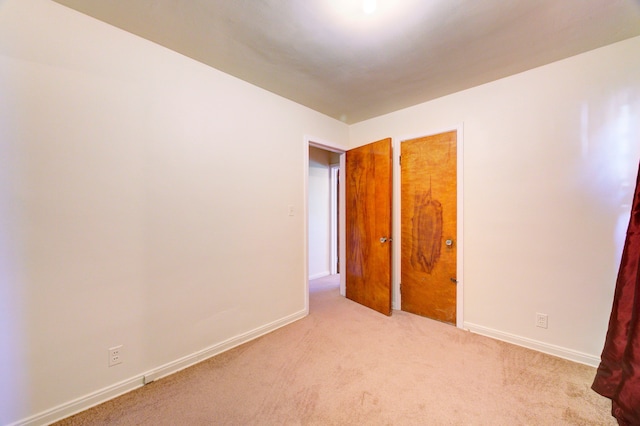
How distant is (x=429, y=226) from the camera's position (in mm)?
2686

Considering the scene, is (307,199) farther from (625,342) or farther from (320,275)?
(625,342)

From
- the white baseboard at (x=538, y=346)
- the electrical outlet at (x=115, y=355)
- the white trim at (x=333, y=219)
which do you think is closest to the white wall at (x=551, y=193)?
the white baseboard at (x=538, y=346)

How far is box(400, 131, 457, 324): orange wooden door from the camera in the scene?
8.35 ft

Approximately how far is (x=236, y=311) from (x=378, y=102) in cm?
263

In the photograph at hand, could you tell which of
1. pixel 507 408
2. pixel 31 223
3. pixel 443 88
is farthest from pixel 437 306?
pixel 31 223

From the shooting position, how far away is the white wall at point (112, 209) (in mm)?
1327

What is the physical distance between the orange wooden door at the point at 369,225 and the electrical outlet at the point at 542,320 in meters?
1.29

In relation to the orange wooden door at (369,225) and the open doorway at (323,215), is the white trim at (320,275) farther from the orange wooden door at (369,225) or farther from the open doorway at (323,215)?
the orange wooden door at (369,225)

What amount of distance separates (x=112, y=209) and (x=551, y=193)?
3.33 m

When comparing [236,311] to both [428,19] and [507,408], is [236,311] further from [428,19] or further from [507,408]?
[428,19]

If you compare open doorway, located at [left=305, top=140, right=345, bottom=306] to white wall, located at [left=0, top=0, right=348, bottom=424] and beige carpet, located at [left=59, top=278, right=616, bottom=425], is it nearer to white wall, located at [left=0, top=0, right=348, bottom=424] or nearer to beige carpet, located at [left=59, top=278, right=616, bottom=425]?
white wall, located at [left=0, top=0, right=348, bottom=424]

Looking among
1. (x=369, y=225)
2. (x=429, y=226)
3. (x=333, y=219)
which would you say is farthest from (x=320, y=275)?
(x=429, y=226)

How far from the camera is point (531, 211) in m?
2.11

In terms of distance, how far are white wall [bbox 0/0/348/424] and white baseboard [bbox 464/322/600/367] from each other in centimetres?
216
